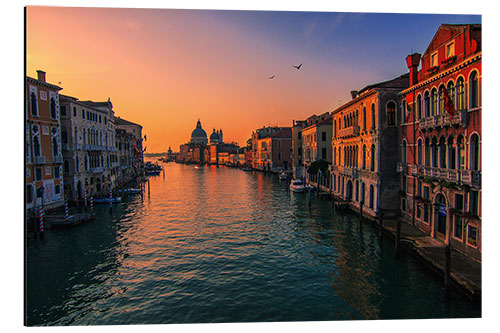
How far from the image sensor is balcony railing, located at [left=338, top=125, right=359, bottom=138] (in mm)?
22513

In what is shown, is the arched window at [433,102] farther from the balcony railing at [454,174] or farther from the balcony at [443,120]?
the balcony railing at [454,174]

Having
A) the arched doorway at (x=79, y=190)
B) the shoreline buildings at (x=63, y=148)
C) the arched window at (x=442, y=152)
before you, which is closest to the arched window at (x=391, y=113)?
the arched window at (x=442, y=152)

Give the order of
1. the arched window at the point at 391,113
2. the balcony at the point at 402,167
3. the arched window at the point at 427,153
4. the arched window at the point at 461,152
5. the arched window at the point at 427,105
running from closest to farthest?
the arched window at the point at 461,152 < the arched window at the point at 427,105 < the arched window at the point at 427,153 < the balcony at the point at 402,167 < the arched window at the point at 391,113

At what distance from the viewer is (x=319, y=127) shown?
3891cm

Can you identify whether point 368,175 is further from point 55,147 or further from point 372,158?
point 55,147

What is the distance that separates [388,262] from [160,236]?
1199 cm

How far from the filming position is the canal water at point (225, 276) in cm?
972

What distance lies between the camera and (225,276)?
1243 centimetres

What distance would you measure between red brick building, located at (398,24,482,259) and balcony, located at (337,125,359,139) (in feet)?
16.2

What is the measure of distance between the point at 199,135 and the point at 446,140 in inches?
7239

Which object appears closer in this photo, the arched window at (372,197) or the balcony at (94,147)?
the arched window at (372,197)

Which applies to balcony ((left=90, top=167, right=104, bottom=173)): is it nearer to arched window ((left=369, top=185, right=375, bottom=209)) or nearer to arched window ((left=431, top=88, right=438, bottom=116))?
arched window ((left=369, top=185, right=375, bottom=209))

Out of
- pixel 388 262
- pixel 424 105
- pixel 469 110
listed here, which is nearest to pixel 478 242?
pixel 388 262

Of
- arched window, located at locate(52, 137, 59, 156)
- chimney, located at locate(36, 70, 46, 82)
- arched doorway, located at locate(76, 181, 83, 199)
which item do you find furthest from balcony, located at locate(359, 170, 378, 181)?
arched doorway, located at locate(76, 181, 83, 199)
